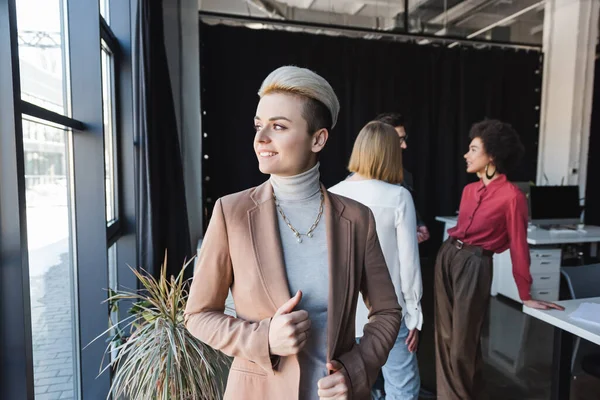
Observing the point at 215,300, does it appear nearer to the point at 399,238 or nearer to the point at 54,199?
the point at 399,238

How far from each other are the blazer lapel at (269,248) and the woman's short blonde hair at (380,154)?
3.25ft

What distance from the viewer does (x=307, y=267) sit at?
91 cm

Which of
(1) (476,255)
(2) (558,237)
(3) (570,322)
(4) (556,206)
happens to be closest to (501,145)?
(1) (476,255)

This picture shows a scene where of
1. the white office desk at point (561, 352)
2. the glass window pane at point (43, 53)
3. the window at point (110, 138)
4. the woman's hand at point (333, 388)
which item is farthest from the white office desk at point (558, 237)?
the glass window pane at point (43, 53)

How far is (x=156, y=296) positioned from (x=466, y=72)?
529 cm

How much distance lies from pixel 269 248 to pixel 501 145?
1798 millimetres

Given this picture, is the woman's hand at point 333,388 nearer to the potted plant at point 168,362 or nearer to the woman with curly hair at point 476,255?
the potted plant at point 168,362

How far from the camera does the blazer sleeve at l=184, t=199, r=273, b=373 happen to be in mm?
857

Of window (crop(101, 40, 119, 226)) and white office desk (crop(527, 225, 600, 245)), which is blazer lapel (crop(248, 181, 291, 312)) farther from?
white office desk (crop(527, 225, 600, 245))

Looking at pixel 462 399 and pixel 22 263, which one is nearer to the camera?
pixel 22 263

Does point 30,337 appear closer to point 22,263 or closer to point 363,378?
point 22,263

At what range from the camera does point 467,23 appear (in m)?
5.68

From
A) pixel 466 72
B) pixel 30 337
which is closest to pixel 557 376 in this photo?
pixel 30 337

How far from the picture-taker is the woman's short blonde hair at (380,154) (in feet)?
6.06
